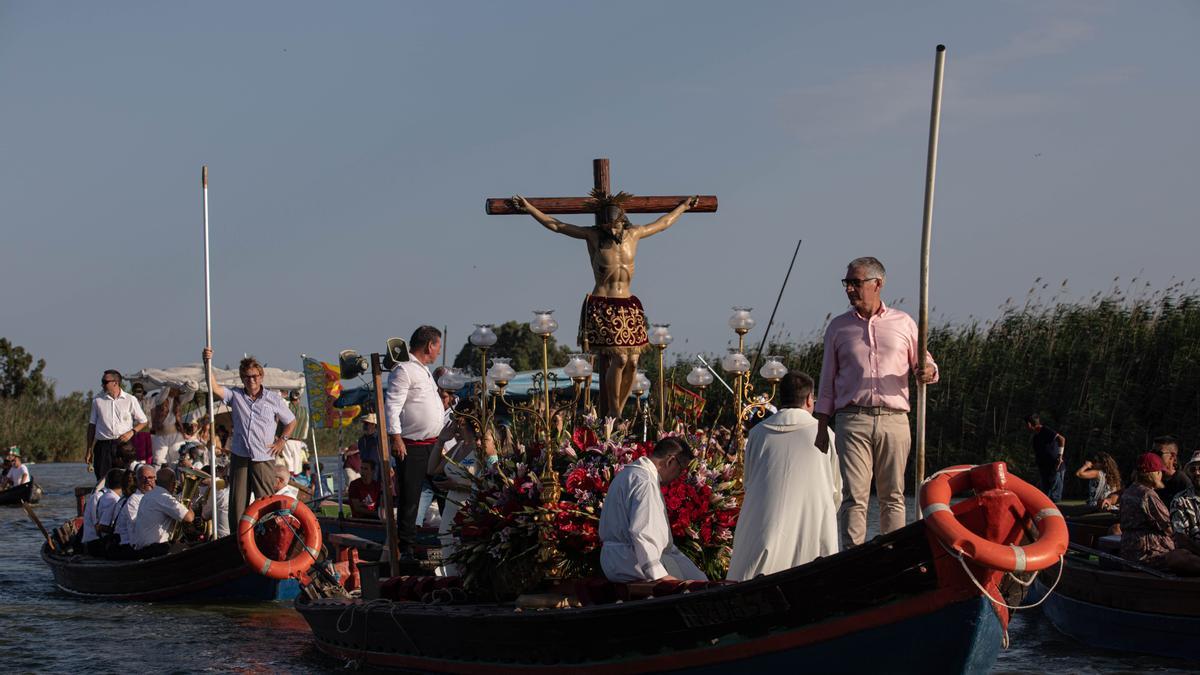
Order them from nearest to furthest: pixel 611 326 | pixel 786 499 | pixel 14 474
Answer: pixel 786 499
pixel 611 326
pixel 14 474

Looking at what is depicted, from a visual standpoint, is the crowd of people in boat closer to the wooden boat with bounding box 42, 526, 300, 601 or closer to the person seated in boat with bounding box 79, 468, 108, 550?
the person seated in boat with bounding box 79, 468, 108, 550

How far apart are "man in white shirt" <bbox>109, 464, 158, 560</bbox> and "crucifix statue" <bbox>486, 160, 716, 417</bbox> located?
6.23m

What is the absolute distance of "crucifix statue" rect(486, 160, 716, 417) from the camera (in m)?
11.1

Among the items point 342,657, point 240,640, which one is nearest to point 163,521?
point 240,640

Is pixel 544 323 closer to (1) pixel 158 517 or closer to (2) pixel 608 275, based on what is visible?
(2) pixel 608 275

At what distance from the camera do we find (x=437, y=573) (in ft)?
36.0

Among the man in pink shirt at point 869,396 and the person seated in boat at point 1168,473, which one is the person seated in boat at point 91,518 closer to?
the man in pink shirt at point 869,396

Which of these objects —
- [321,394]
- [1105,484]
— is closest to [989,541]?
[1105,484]

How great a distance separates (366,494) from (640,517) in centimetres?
923

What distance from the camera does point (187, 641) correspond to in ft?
45.4

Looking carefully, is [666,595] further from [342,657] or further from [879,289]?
[342,657]

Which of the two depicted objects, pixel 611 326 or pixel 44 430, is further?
pixel 44 430

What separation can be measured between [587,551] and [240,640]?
5.74 meters

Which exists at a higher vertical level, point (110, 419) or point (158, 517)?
point (110, 419)
